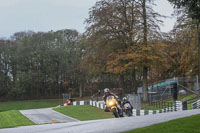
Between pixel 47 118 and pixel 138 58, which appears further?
pixel 138 58

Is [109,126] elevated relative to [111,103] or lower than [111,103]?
lower

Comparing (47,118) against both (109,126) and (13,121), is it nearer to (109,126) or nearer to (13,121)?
(13,121)

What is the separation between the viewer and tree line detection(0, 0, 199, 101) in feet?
124

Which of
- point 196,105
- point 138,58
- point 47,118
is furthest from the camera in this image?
point 138,58

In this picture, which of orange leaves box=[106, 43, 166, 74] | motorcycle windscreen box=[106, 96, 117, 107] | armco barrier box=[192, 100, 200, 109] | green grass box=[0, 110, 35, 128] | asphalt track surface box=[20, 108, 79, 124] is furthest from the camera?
orange leaves box=[106, 43, 166, 74]

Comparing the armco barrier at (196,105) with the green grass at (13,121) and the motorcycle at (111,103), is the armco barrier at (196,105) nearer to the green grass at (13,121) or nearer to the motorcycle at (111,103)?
the motorcycle at (111,103)

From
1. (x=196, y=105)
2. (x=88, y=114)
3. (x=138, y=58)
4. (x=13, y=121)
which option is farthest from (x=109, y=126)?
(x=138, y=58)

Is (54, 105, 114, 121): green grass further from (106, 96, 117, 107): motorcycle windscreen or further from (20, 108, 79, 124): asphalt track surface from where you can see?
(106, 96, 117, 107): motorcycle windscreen

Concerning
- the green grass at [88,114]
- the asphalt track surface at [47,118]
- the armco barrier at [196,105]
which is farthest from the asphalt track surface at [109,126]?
the green grass at [88,114]

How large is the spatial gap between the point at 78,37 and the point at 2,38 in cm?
1769

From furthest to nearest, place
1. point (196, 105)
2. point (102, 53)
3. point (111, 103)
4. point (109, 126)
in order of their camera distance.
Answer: point (102, 53)
point (196, 105)
point (111, 103)
point (109, 126)

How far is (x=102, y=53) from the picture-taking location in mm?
39844

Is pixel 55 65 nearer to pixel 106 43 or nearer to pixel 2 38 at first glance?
pixel 2 38

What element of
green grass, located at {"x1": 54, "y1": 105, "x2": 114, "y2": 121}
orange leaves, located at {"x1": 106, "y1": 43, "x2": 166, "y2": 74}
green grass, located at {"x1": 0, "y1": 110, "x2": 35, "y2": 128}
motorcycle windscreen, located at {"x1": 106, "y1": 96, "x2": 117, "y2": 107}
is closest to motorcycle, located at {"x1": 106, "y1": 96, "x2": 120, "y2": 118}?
motorcycle windscreen, located at {"x1": 106, "y1": 96, "x2": 117, "y2": 107}
